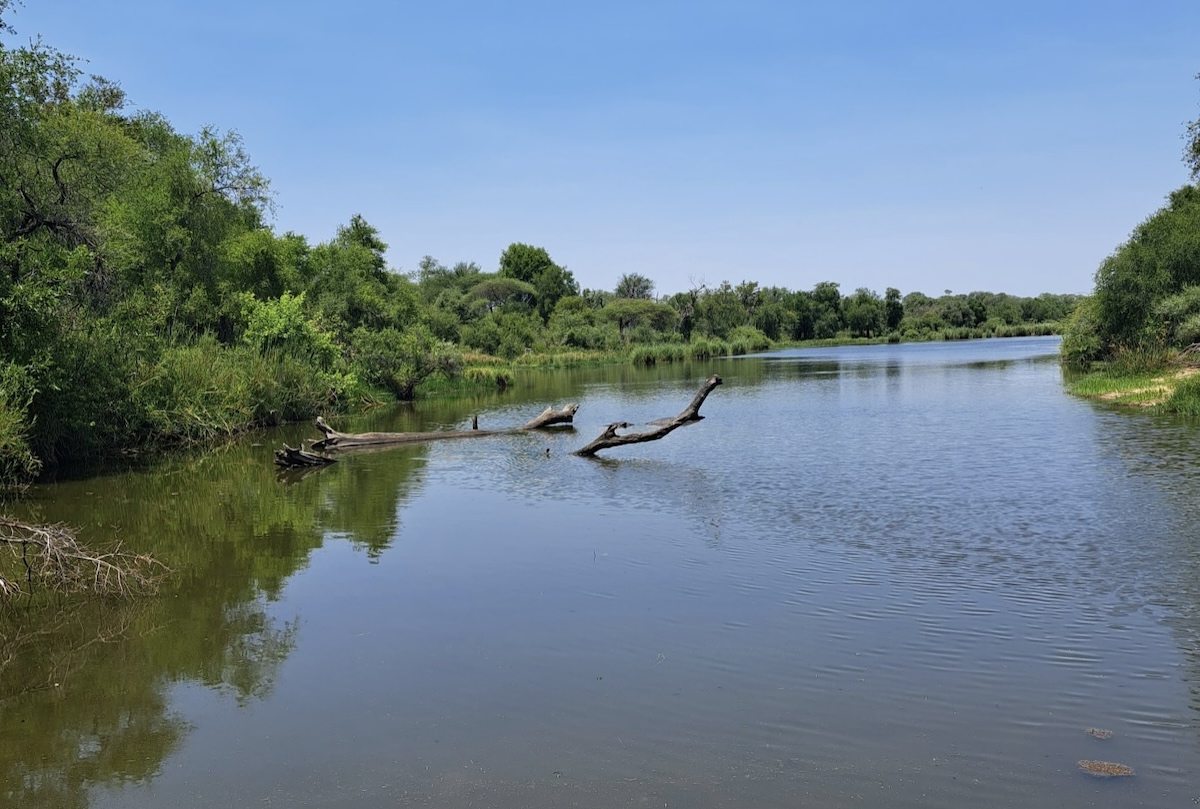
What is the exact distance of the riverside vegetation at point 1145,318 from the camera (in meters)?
28.5

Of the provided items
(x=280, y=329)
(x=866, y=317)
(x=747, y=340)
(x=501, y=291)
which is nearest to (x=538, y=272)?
(x=501, y=291)

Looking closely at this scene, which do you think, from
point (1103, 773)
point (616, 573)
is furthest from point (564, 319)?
point (1103, 773)

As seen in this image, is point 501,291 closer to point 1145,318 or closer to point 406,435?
point 1145,318

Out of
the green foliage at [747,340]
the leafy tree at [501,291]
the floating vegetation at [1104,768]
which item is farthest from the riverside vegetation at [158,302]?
the green foliage at [747,340]

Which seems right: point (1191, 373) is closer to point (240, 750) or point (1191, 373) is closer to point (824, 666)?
point (824, 666)

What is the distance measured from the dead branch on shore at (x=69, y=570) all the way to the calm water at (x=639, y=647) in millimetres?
420

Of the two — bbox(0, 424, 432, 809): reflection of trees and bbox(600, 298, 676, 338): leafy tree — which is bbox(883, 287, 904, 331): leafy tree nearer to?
bbox(600, 298, 676, 338): leafy tree

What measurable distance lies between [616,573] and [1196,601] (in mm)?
5751

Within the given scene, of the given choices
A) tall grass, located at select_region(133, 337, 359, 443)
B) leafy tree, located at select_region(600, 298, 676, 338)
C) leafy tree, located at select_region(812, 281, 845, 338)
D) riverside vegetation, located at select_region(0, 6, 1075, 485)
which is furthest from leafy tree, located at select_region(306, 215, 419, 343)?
leafy tree, located at select_region(812, 281, 845, 338)

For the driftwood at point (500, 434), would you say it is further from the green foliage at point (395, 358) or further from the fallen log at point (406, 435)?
the green foliage at point (395, 358)

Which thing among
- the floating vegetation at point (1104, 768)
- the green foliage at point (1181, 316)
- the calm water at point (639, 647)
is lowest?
the floating vegetation at point (1104, 768)

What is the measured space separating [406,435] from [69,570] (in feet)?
41.9

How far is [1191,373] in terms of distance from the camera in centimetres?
2736

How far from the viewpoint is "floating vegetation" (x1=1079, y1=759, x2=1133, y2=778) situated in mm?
5246
